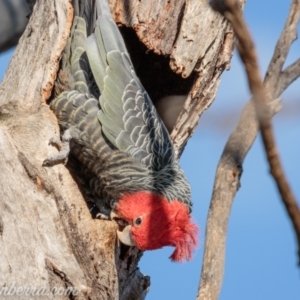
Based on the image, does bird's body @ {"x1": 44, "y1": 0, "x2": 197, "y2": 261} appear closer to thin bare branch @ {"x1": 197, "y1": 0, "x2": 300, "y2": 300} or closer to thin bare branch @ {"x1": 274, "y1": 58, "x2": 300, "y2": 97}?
thin bare branch @ {"x1": 197, "y1": 0, "x2": 300, "y2": 300}

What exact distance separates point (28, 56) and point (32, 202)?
143 cm

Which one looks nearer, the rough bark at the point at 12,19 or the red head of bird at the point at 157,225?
the red head of bird at the point at 157,225

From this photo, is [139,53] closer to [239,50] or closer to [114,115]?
[114,115]

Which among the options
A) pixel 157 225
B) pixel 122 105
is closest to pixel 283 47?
pixel 157 225

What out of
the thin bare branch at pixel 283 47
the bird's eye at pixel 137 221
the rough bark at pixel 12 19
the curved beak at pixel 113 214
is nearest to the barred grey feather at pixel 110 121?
the curved beak at pixel 113 214

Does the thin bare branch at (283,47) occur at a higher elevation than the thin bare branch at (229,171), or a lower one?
higher

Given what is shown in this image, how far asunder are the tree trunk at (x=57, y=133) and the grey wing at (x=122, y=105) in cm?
27

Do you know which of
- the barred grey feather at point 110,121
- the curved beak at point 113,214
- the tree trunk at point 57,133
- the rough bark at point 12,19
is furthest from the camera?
the rough bark at point 12,19

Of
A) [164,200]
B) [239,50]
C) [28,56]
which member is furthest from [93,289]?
[239,50]

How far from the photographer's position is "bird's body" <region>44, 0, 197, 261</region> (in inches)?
195

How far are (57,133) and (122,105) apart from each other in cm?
68

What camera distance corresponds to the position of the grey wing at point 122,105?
5.08m

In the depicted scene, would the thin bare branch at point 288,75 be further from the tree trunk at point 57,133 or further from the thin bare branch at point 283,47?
the tree trunk at point 57,133

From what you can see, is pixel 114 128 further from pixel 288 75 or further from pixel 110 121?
pixel 288 75
